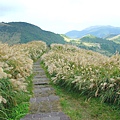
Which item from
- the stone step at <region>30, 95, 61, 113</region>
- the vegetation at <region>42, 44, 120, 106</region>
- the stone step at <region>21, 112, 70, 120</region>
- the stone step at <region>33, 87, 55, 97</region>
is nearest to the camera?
the stone step at <region>21, 112, 70, 120</region>

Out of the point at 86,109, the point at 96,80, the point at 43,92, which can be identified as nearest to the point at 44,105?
the point at 86,109

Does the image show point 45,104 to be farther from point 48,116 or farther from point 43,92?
point 43,92

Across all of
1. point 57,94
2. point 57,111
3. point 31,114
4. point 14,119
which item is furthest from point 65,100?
point 14,119

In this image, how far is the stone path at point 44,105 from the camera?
404 centimetres

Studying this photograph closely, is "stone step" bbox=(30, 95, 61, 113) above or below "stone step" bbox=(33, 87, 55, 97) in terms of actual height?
below

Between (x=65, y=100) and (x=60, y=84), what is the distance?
1479 mm

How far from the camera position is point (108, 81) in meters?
5.20

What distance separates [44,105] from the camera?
4.67m

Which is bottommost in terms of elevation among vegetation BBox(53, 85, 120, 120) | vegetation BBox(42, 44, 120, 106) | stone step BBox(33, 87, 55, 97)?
vegetation BBox(53, 85, 120, 120)

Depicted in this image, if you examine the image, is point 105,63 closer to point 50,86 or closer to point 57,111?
point 50,86

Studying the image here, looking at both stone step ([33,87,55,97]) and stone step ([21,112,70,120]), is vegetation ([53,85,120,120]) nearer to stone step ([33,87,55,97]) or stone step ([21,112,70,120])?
stone step ([21,112,70,120])

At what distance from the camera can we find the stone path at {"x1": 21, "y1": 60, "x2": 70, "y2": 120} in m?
4.04

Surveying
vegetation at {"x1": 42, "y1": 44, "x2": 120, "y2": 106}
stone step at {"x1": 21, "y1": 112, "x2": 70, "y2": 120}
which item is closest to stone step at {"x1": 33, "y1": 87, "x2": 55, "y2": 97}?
vegetation at {"x1": 42, "y1": 44, "x2": 120, "y2": 106}

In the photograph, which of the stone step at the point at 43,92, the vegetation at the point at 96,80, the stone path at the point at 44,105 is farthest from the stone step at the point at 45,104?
the vegetation at the point at 96,80
